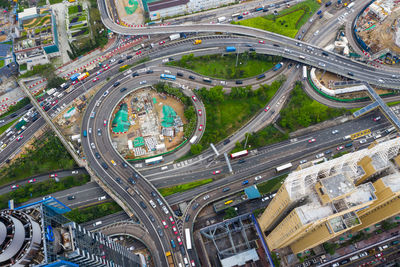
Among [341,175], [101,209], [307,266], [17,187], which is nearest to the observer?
[341,175]

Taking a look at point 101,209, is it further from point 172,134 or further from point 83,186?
point 172,134

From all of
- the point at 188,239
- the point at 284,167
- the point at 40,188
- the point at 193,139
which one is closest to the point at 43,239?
the point at 188,239

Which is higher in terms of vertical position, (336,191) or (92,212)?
(92,212)

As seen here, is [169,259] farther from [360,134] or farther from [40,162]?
[360,134]

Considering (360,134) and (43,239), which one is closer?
(43,239)

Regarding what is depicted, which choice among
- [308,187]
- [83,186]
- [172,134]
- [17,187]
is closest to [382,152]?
[308,187]

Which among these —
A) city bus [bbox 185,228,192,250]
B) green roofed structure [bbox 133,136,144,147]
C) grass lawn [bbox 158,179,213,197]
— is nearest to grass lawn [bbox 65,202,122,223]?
grass lawn [bbox 158,179,213,197]
